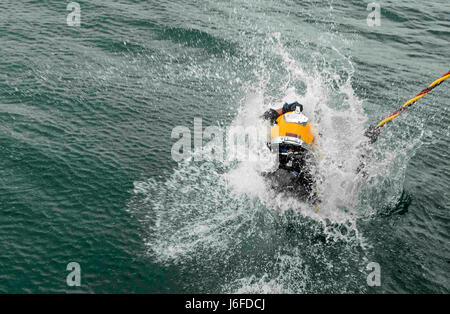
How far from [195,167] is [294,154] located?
343 centimetres

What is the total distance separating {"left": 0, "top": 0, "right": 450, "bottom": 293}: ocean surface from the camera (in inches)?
388

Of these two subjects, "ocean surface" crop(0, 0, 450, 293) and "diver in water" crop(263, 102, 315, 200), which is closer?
"ocean surface" crop(0, 0, 450, 293)

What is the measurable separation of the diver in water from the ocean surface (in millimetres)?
414

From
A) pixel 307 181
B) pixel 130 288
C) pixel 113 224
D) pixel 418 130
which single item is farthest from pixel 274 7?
pixel 130 288

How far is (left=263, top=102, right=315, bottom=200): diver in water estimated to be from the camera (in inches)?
458

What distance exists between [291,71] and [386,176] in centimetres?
867

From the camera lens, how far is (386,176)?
13.6 m

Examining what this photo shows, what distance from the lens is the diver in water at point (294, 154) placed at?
11.6 meters

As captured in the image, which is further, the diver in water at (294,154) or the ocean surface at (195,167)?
the diver in water at (294,154)

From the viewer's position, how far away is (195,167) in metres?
13.5

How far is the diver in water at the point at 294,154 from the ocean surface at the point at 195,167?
414mm

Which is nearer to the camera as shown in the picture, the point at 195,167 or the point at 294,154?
the point at 294,154

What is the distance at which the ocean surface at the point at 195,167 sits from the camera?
985 cm

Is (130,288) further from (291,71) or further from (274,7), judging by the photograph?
A: (274,7)
